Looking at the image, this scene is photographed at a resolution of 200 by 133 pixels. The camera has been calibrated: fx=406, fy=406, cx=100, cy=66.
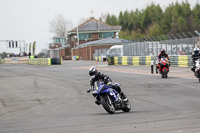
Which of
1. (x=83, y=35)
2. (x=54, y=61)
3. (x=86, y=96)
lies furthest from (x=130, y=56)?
(x=83, y=35)

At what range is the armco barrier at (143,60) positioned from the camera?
31530 mm

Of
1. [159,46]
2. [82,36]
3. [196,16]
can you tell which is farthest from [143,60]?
[196,16]

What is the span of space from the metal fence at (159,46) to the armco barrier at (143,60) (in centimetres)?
45

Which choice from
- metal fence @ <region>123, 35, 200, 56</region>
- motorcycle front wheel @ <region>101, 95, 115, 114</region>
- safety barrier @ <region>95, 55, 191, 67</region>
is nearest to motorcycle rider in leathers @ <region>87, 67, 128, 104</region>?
motorcycle front wheel @ <region>101, 95, 115, 114</region>

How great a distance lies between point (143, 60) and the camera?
3944 cm

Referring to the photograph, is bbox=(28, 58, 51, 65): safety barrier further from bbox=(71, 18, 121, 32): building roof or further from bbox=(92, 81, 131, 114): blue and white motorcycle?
bbox=(92, 81, 131, 114): blue and white motorcycle

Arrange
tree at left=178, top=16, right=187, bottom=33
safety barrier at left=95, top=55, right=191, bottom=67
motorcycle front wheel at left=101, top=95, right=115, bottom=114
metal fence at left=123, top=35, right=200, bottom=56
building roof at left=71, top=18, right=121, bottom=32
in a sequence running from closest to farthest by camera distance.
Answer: motorcycle front wheel at left=101, top=95, right=115, bottom=114 → metal fence at left=123, top=35, right=200, bottom=56 → safety barrier at left=95, top=55, right=191, bottom=67 → tree at left=178, top=16, right=187, bottom=33 → building roof at left=71, top=18, right=121, bottom=32

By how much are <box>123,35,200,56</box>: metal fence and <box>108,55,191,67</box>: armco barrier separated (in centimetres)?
45

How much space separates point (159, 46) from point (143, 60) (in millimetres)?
3323

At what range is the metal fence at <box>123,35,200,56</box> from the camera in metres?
31.1

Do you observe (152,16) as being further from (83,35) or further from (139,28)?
(83,35)

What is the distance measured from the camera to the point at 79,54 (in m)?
89.6

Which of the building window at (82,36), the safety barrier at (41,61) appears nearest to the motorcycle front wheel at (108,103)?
the safety barrier at (41,61)

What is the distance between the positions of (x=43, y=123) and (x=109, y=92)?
1936 millimetres
